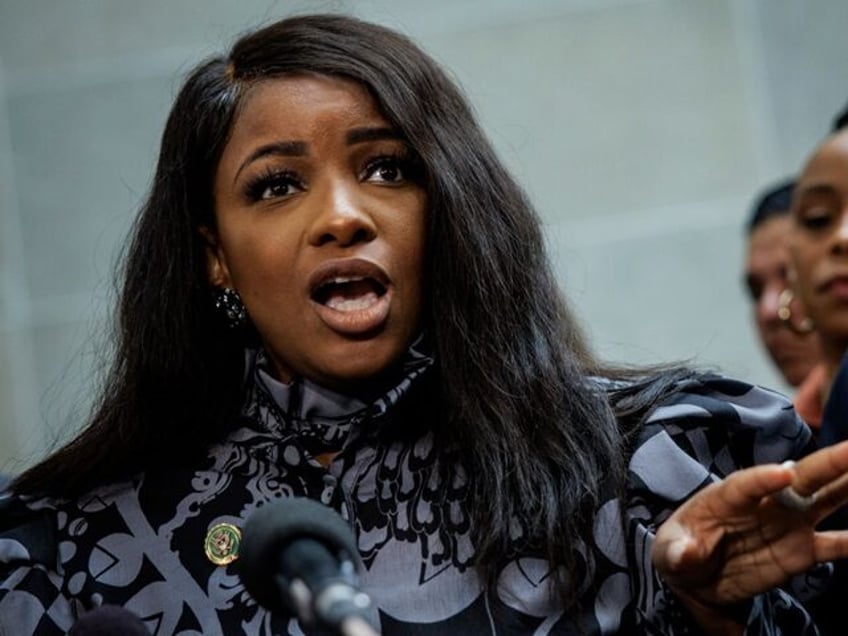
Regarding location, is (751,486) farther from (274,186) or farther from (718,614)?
(274,186)

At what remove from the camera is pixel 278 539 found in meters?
1.69

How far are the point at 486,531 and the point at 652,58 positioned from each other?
292 centimetres

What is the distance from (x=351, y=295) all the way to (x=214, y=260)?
306mm

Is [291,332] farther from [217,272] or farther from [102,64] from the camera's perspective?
[102,64]

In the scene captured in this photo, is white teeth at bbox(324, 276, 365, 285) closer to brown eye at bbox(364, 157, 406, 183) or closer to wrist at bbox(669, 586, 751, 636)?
brown eye at bbox(364, 157, 406, 183)

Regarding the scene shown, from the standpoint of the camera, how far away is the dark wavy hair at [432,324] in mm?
2406

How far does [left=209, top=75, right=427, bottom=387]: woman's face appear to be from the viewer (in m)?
2.44

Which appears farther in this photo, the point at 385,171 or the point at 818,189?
the point at 818,189

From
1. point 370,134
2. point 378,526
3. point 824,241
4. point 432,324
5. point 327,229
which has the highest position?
point 370,134

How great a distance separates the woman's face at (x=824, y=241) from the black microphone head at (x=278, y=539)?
181cm

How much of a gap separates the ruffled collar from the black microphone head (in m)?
0.76

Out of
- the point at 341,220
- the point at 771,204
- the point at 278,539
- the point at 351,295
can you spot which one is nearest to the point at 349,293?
the point at 351,295

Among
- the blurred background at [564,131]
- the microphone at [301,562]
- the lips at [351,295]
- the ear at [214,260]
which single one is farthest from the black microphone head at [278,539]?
the blurred background at [564,131]

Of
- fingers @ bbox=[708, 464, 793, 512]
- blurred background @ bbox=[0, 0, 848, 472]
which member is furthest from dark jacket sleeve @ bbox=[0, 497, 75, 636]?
blurred background @ bbox=[0, 0, 848, 472]
